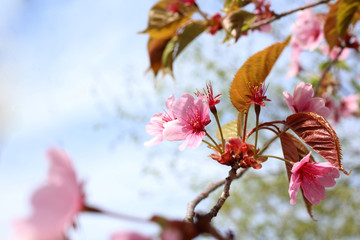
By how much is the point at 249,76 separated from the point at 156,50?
1.24 ft

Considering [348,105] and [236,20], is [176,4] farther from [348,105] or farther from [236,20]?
[348,105]

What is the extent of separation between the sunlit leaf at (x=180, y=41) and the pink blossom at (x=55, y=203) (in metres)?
0.58

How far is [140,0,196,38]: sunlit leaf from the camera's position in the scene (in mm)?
849

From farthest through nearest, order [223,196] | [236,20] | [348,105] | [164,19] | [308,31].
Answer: [348,105], [308,31], [164,19], [236,20], [223,196]

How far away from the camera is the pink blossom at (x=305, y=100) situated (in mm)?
573

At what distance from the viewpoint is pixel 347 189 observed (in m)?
3.27

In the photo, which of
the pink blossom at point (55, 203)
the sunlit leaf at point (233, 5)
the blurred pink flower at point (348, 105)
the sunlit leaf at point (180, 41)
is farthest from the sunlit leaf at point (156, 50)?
the blurred pink flower at point (348, 105)

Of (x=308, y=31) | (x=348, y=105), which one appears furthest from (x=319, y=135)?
(x=348, y=105)

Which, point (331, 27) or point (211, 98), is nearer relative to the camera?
point (211, 98)

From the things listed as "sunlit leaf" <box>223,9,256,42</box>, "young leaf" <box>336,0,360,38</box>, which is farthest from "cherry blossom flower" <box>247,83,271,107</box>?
"young leaf" <box>336,0,360,38</box>

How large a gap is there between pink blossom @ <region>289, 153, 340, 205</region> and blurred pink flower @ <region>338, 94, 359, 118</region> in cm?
132

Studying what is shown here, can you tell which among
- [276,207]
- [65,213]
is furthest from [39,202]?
[276,207]

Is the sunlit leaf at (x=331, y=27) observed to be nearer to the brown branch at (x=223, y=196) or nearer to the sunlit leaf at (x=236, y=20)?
the sunlit leaf at (x=236, y=20)

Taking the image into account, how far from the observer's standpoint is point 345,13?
2.58 feet
